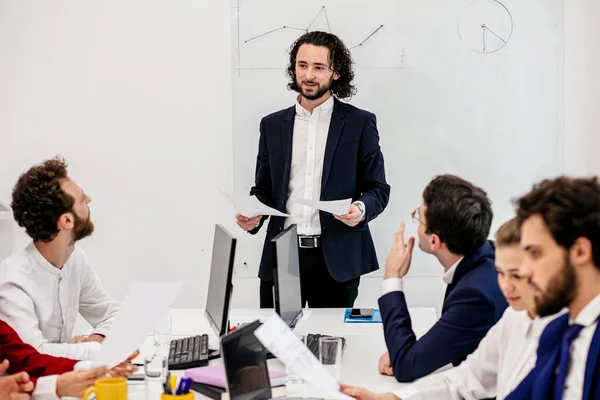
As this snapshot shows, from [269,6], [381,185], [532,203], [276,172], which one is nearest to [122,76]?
[269,6]

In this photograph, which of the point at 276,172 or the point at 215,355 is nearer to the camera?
the point at 215,355

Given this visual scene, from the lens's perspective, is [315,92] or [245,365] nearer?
[245,365]

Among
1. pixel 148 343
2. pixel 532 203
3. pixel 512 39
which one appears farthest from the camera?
pixel 512 39

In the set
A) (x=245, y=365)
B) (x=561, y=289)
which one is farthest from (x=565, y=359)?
(x=245, y=365)

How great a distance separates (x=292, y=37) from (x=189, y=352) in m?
2.22

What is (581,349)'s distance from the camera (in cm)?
165

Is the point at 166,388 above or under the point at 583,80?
under

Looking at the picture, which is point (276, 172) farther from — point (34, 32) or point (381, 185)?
point (34, 32)

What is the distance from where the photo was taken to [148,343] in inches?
114

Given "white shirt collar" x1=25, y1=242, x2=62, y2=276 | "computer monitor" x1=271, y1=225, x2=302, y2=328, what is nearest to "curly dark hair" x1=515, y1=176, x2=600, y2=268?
"computer monitor" x1=271, y1=225, x2=302, y2=328

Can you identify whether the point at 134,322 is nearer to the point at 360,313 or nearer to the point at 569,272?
the point at 569,272

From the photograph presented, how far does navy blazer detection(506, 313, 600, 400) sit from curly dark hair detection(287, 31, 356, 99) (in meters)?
2.29

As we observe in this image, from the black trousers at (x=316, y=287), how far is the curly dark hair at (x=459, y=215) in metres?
1.21

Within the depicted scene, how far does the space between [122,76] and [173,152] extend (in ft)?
1.67
